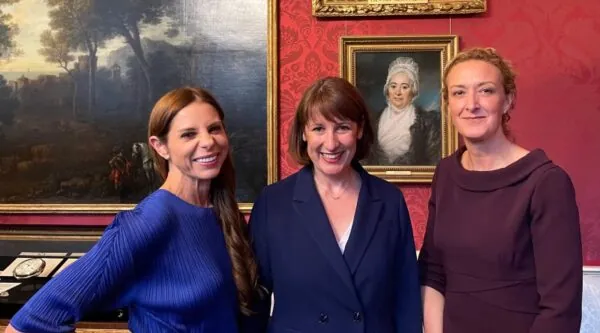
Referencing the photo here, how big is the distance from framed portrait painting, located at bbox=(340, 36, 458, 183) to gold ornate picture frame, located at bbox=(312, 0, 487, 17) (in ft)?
0.42

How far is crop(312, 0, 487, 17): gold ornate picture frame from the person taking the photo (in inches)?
100

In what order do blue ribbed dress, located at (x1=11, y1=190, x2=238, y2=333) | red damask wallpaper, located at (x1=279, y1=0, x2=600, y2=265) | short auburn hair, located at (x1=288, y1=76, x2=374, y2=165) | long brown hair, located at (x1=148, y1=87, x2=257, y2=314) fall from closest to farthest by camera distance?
1. blue ribbed dress, located at (x1=11, y1=190, x2=238, y2=333)
2. long brown hair, located at (x1=148, y1=87, x2=257, y2=314)
3. short auburn hair, located at (x1=288, y1=76, x2=374, y2=165)
4. red damask wallpaper, located at (x1=279, y1=0, x2=600, y2=265)

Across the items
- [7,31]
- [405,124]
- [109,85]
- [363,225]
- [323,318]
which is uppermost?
[7,31]

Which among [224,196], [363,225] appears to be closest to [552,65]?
[363,225]

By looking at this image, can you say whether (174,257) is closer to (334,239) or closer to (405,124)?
(334,239)

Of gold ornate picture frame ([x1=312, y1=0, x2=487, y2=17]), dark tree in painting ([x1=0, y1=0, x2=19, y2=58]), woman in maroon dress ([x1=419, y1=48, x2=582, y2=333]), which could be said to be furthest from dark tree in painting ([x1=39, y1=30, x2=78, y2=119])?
woman in maroon dress ([x1=419, y1=48, x2=582, y2=333])

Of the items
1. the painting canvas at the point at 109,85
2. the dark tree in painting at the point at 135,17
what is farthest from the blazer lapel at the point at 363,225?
the dark tree in painting at the point at 135,17

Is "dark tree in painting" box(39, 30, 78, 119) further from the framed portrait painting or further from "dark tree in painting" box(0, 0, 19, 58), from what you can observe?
the framed portrait painting

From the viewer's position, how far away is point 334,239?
5.19 ft

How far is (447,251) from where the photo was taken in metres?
1.60

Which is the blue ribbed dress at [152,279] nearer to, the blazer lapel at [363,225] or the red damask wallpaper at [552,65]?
the blazer lapel at [363,225]

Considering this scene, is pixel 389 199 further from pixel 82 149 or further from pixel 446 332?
pixel 82 149

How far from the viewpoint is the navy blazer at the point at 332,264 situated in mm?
1555

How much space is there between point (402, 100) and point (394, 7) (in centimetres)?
45
